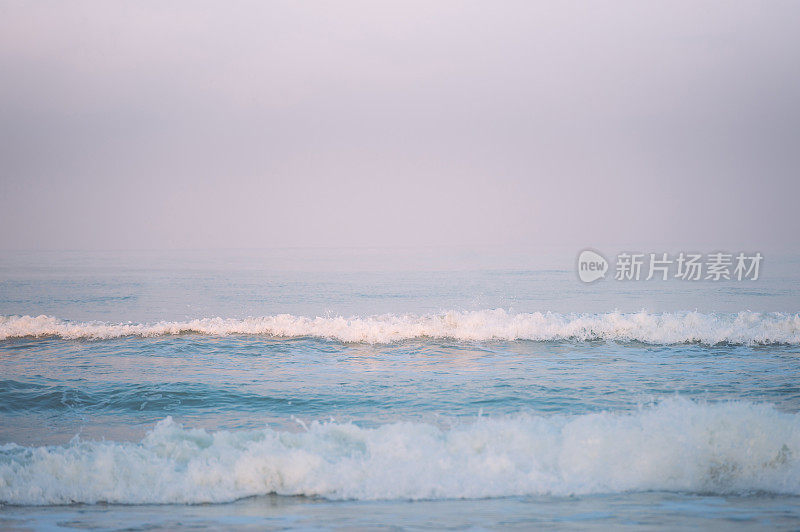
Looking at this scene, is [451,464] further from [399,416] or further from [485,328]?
[485,328]

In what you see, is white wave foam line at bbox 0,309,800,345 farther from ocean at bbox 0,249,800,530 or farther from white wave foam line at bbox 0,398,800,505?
white wave foam line at bbox 0,398,800,505

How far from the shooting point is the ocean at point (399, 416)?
5152 mm

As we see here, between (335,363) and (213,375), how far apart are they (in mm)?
2348

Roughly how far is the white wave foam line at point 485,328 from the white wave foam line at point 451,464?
8000 millimetres

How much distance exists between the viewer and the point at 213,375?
11.1m

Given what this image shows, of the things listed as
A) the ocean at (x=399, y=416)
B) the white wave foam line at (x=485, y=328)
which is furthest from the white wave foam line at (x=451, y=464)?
the white wave foam line at (x=485, y=328)

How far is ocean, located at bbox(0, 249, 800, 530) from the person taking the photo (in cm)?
515

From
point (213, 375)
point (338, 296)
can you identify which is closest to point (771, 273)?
point (338, 296)

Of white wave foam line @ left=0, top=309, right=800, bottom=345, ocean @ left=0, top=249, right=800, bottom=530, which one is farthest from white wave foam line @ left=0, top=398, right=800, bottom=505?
white wave foam line @ left=0, top=309, right=800, bottom=345

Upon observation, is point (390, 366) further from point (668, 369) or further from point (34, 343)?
point (34, 343)

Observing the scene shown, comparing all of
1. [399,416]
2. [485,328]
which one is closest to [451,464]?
[399,416]

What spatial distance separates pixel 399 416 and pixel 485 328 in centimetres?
689

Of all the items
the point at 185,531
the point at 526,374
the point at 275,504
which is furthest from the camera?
the point at 526,374

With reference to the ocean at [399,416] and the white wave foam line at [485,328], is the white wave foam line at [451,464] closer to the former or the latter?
the ocean at [399,416]
